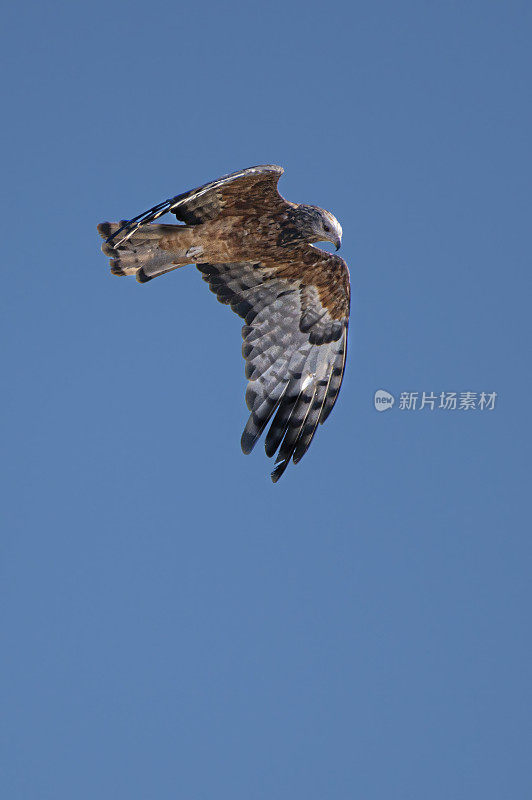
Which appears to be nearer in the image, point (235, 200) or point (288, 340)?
point (235, 200)

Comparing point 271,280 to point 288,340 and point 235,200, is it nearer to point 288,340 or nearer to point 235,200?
point 288,340

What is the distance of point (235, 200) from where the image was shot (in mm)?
7957

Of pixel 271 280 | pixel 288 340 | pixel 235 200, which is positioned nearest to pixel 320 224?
pixel 235 200

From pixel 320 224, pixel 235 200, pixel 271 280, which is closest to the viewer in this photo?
pixel 235 200

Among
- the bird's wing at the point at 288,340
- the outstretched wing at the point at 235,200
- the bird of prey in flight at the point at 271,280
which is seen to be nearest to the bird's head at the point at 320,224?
the bird of prey in flight at the point at 271,280

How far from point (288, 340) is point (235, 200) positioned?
126cm

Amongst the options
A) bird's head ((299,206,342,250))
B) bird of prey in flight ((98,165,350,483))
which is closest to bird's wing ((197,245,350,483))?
bird of prey in flight ((98,165,350,483))

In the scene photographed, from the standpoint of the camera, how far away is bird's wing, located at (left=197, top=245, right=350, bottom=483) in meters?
8.63

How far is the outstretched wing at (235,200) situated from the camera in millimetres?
7547

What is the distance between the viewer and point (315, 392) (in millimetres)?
8742

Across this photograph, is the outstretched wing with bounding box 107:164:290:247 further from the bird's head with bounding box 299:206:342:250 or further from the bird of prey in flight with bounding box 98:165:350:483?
the bird's head with bounding box 299:206:342:250

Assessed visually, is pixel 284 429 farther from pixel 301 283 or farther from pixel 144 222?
pixel 144 222

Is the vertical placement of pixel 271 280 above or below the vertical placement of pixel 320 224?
below

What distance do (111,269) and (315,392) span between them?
176 cm
